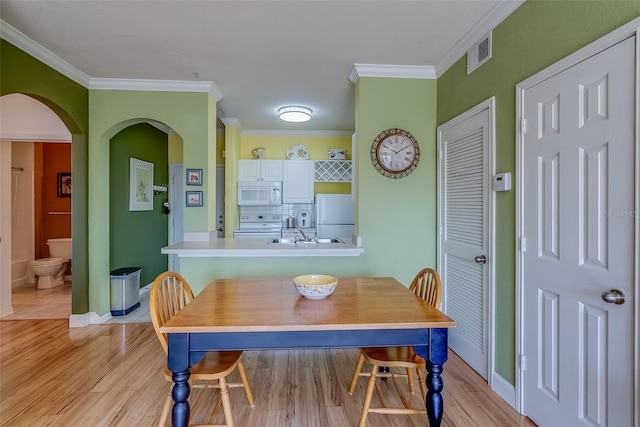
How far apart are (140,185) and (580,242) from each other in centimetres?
473

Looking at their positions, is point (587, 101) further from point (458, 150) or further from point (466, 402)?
point (466, 402)

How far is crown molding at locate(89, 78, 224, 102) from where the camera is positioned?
3.25 meters

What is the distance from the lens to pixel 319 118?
4621 mm

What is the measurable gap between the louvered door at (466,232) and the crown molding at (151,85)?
8.23 ft

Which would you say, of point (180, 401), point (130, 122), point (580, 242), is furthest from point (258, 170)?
point (580, 242)

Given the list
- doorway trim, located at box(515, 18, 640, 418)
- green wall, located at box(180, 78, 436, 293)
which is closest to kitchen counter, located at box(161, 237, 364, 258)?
green wall, located at box(180, 78, 436, 293)

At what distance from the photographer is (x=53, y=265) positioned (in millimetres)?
4707

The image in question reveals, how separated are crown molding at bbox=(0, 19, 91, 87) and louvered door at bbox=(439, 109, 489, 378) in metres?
3.46

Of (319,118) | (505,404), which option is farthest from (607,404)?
(319,118)

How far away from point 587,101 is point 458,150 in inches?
46.2

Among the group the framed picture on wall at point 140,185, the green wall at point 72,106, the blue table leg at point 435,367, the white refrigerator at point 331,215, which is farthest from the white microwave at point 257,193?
the blue table leg at point 435,367

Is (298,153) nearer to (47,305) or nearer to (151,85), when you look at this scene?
(151,85)

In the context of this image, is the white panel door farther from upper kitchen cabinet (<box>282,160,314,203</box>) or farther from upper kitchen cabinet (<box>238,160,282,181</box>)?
upper kitchen cabinet (<box>238,160,282,181</box>)

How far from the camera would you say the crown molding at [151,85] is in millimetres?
3246
